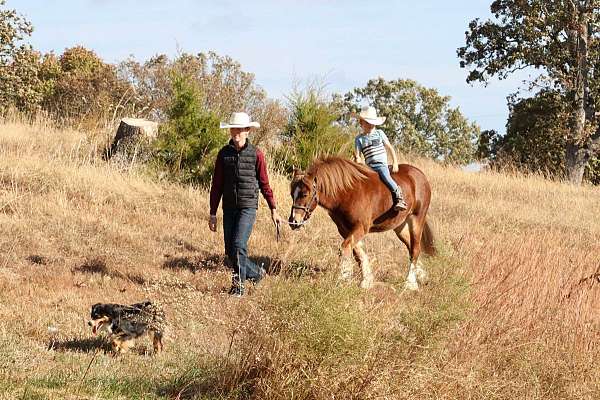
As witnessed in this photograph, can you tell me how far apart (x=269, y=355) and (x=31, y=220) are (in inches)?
318

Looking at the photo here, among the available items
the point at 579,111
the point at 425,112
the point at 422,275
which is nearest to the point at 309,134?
the point at 422,275

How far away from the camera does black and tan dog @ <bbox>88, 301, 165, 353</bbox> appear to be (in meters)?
7.66

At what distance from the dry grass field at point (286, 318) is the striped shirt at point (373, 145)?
157cm

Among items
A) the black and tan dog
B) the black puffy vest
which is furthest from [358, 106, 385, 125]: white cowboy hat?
the black and tan dog

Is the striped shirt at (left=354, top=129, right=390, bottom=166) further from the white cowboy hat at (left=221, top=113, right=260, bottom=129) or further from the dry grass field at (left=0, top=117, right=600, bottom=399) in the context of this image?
the white cowboy hat at (left=221, top=113, right=260, bottom=129)

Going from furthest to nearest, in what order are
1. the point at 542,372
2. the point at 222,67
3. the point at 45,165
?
the point at 222,67 → the point at 45,165 → the point at 542,372

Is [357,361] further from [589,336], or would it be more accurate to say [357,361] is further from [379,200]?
[379,200]

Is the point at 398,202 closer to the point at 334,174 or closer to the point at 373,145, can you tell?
the point at 373,145

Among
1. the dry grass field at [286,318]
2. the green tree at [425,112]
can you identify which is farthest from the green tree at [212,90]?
the green tree at [425,112]

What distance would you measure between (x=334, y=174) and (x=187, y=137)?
6.84 meters

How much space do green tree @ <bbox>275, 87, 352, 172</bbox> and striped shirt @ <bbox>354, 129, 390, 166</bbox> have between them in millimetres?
5989

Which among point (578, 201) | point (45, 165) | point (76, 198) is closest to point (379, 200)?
point (76, 198)

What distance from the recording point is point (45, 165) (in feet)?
53.1

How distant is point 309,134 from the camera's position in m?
17.7
